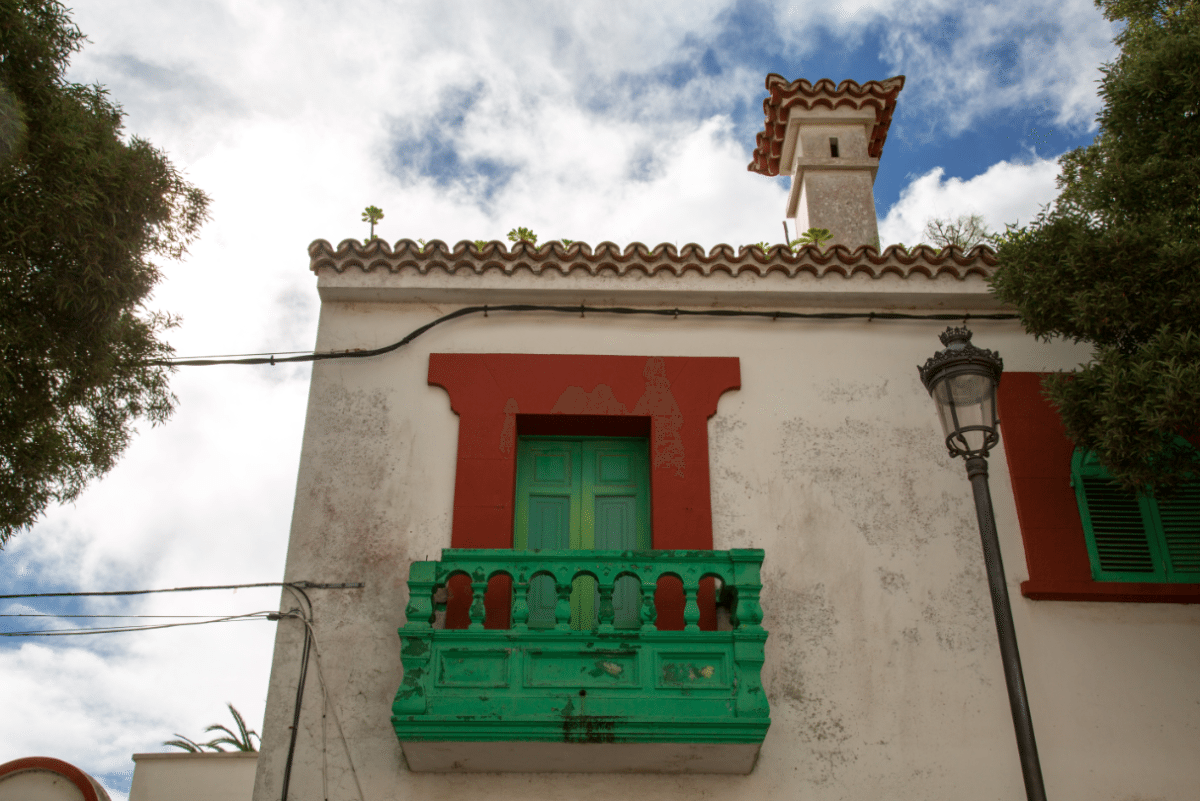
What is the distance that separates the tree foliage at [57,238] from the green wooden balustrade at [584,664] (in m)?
2.13

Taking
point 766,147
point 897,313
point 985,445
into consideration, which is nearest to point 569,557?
point 985,445

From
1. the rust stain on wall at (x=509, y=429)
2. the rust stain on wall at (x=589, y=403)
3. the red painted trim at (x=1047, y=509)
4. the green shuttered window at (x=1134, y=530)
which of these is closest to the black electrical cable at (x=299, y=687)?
the rust stain on wall at (x=509, y=429)

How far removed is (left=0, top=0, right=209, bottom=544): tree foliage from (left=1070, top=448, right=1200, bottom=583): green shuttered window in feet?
19.2

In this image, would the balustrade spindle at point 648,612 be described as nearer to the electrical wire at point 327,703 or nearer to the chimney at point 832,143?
the electrical wire at point 327,703

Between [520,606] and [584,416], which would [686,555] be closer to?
[520,606]

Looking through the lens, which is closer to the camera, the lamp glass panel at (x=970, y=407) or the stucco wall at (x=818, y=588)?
the lamp glass panel at (x=970, y=407)

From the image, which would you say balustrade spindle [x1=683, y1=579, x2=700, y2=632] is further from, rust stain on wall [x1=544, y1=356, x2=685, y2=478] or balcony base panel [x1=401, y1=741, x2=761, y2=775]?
rust stain on wall [x1=544, y1=356, x2=685, y2=478]

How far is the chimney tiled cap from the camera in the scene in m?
9.50

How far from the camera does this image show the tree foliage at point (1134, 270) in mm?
4871

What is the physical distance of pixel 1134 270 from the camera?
508cm

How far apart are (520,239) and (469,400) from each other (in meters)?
1.41

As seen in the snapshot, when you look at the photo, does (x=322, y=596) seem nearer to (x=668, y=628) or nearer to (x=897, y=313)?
(x=668, y=628)

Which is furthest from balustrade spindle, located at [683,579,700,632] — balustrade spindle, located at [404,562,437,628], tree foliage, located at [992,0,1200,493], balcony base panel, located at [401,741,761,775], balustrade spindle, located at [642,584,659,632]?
tree foliage, located at [992,0,1200,493]

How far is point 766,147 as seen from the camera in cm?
1024
